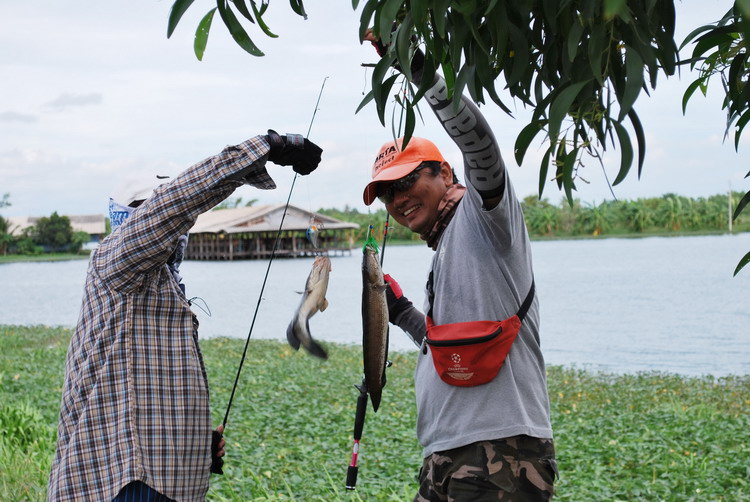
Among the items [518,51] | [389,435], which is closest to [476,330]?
[518,51]

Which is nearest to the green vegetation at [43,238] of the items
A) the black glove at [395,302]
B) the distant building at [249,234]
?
the distant building at [249,234]

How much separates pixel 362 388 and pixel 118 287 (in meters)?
1.02

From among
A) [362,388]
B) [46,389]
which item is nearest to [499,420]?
[362,388]

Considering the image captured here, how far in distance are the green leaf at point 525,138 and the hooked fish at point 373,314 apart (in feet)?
3.49

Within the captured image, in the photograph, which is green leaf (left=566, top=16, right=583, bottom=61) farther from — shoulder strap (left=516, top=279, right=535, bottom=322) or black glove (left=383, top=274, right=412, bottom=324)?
black glove (left=383, top=274, right=412, bottom=324)

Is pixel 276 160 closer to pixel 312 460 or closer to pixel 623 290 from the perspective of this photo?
pixel 312 460

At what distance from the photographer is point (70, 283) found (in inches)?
1543

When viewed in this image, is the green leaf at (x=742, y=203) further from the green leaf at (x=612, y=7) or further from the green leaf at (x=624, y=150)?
the green leaf at (x=612, y=7)

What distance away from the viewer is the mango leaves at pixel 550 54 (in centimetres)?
133

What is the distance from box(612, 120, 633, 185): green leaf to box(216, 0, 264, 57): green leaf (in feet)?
2.77

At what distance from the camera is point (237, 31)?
1771mm

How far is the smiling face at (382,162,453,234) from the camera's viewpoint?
257cm

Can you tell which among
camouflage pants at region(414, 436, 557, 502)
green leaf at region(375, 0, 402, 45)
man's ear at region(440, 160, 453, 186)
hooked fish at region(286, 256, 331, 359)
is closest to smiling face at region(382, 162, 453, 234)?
man's ear at region(440, 160, 453, 186)

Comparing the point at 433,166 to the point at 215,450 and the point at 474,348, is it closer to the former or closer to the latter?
the point at 474,348
